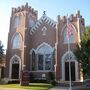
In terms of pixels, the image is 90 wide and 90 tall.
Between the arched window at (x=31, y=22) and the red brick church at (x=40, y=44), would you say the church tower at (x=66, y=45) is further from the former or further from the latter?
the arched window at (x=31, y=22)

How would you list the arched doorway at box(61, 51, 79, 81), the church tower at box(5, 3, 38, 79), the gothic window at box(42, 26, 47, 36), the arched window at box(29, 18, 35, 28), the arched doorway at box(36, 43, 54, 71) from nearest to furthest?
1. the arched doorway at box(61, 51, 79, 81)
2. the arched doorway at box(36, 43, 54, 71)
3. the gothic window at box(42, 26, 47, 36)
4. the church tower at box(5, 3, 38, 79)
5. the arched window at box(29, 18, 35, 28)

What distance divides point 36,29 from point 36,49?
390 centimetres

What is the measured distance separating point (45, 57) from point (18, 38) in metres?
6.70

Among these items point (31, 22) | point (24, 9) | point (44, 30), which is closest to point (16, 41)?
point (31, 22)

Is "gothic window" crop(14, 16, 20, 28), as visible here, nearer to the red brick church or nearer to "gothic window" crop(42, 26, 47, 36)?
the red brick church

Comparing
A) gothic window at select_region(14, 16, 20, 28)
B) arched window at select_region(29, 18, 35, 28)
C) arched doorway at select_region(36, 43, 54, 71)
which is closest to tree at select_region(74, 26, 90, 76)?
arched doorway at select_region(36, 43, 54, 71)

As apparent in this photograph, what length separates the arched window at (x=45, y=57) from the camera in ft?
138

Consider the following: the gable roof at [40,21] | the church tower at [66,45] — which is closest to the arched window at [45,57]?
the church tower at [66,45]

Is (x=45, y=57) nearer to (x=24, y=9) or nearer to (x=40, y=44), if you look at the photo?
(x=40, y=44)

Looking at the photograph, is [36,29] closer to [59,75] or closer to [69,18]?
[69,18]

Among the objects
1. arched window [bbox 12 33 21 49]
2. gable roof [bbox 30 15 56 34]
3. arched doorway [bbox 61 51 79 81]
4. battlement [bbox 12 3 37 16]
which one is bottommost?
arched doorway [bbox 61 51 79 81]

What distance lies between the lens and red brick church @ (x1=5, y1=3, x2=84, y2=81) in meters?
39.6

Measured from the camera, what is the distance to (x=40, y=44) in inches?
1698

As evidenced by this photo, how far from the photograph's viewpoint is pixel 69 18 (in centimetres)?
4075
